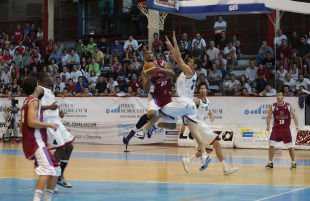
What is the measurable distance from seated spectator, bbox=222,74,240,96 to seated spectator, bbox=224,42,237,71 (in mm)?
1910

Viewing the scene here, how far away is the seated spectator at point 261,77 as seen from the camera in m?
21.7

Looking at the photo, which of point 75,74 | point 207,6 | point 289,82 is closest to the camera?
point 207,6

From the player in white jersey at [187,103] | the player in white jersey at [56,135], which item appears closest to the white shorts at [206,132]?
the player in white jersey at [187,103]

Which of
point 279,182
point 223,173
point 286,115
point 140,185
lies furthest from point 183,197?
point 286,115

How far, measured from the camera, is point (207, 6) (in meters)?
Result: 17.2

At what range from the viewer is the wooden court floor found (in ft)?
30.8

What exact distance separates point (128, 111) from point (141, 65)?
3.15 metres

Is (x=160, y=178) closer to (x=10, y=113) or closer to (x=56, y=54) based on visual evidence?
(x=10, y=113)

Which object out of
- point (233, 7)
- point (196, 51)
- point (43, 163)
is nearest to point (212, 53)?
point (196, 51)

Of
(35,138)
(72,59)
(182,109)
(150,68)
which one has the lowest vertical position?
(35,138)

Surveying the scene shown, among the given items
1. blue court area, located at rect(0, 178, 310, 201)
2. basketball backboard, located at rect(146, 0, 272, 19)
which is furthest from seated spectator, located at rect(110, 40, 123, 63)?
blue court area, located at rect(0, 178, 310, 201)

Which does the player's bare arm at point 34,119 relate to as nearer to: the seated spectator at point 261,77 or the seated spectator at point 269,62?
the seated spectator at point 261,77

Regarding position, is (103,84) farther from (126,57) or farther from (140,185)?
(140,185)

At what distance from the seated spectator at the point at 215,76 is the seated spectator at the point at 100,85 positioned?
490 centimetres
